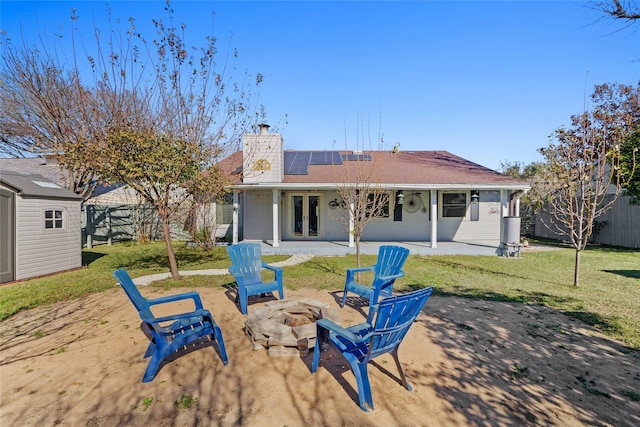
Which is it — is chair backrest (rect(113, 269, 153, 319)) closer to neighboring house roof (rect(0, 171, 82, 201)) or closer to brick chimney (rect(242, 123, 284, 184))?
neighboring house roof (rect(0, 171, 82, 201))

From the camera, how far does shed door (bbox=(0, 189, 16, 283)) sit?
674 centimetres

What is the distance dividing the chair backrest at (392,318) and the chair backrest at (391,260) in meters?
2.26

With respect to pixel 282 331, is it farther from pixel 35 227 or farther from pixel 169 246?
pixel 35 227

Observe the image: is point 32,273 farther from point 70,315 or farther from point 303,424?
point 303,424

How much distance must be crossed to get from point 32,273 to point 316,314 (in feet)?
24.9

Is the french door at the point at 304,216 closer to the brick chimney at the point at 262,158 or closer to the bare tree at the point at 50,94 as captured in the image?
the brick chimney at the point at 262,158

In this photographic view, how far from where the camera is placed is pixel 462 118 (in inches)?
532

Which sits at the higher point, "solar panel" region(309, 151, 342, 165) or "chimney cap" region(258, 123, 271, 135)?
"chimney cap" region(258, 123, 271, 135)

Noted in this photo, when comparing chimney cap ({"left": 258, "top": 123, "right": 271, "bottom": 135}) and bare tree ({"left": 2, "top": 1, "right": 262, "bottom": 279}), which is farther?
chimney cap ({"left": 258, "top": 123, "right": 271, "bottom": 135})

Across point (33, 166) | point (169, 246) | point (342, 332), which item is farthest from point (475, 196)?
point (33, 166)

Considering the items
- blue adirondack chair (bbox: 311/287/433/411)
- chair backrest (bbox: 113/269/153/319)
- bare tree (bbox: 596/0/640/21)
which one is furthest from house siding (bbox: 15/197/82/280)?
bare tree (bbox: 596/0/640/21)

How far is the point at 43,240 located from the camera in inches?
299

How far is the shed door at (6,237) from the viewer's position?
674cm

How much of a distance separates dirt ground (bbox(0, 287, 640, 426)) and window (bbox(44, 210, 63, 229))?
14.1ft
